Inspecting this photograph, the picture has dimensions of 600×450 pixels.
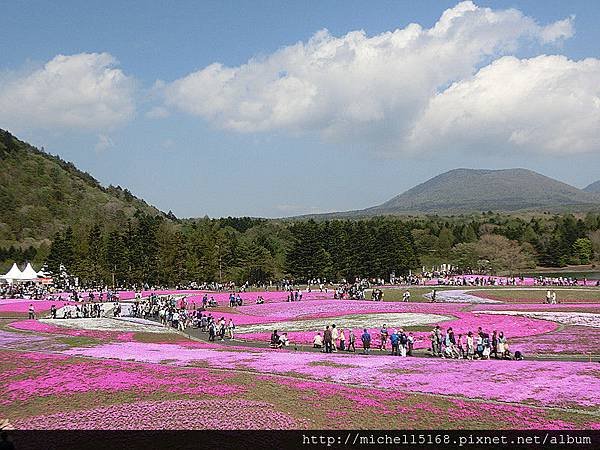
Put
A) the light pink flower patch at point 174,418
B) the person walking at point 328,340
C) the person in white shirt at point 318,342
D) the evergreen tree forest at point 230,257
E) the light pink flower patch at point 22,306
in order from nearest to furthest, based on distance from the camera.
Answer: the light pink flower patch at point 174,418, the person walking at point 328,340, the person in white shirt at point 318,342, the light pink flower patch at point 22,306, the evergreen tree forest at point 230,257

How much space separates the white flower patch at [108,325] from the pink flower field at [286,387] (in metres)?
7.73

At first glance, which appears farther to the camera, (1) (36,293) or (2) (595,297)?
(1) (36,293)

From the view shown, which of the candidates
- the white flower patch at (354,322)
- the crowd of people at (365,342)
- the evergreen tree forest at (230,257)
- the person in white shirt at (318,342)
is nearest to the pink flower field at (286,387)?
the person in white shirt at (318,342)

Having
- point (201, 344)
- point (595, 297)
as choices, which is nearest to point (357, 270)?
point (595, 297)

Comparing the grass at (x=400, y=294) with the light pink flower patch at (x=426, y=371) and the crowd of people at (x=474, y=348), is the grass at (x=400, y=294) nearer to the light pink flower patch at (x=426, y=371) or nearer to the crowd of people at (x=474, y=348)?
the crowd of people at (x=474, y=348)

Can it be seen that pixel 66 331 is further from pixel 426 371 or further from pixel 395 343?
pixel 426 371

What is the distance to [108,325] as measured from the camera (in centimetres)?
5147

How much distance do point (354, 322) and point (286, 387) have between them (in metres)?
27.2

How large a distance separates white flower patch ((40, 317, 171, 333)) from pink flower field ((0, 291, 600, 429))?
773cm

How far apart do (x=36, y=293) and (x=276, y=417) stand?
237 ft

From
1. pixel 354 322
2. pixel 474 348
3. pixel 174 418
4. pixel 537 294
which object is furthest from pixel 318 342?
pixel 537 294

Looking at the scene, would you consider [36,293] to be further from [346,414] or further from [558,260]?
[558,260]

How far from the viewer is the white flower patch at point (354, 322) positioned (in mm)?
47938

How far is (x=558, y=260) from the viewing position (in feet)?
471
